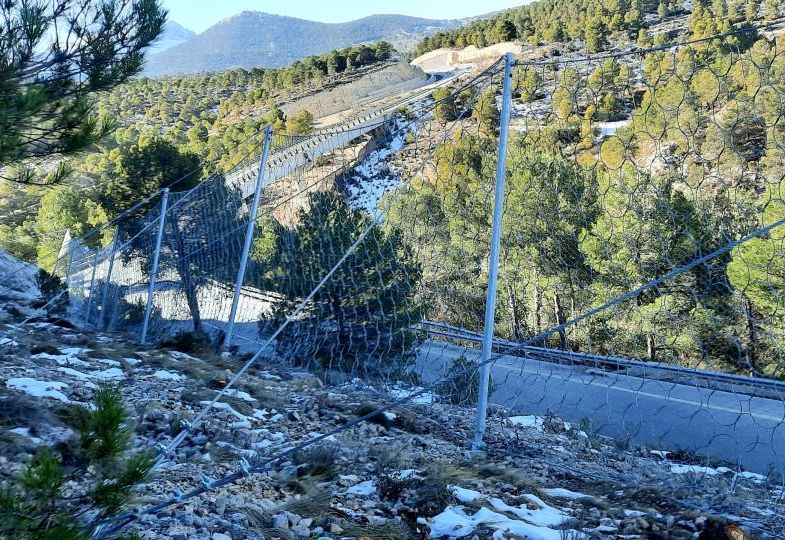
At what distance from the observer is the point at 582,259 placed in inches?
104

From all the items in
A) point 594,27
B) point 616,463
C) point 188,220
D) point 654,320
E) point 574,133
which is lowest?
point 616,463

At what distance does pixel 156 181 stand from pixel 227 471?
18116mm

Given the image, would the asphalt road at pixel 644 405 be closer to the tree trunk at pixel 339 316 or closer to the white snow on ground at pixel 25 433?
the tree trunk at pixel 339 316

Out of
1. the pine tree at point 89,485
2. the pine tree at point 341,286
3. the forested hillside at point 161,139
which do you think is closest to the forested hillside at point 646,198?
the pine tree at point 341,286

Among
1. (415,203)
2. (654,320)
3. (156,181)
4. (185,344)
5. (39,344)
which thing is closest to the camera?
(654,320)

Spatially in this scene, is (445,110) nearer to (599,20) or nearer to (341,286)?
(341,286)

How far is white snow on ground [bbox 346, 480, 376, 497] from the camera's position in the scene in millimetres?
2027

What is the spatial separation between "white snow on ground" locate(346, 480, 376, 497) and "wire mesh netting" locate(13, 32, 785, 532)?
283mm

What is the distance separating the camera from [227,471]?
223 cm

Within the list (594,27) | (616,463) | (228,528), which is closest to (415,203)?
(616,463)

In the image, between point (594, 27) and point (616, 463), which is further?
point (594, 27)

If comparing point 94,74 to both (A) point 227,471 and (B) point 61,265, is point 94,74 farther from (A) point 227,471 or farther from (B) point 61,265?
(B) point 61,265

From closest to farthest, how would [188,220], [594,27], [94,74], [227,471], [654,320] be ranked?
[227,471] → [654,320] → [94,74] → [188,220] → [594,27]

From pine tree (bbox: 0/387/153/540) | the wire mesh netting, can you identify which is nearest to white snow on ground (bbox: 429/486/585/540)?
the wire mesh netting
